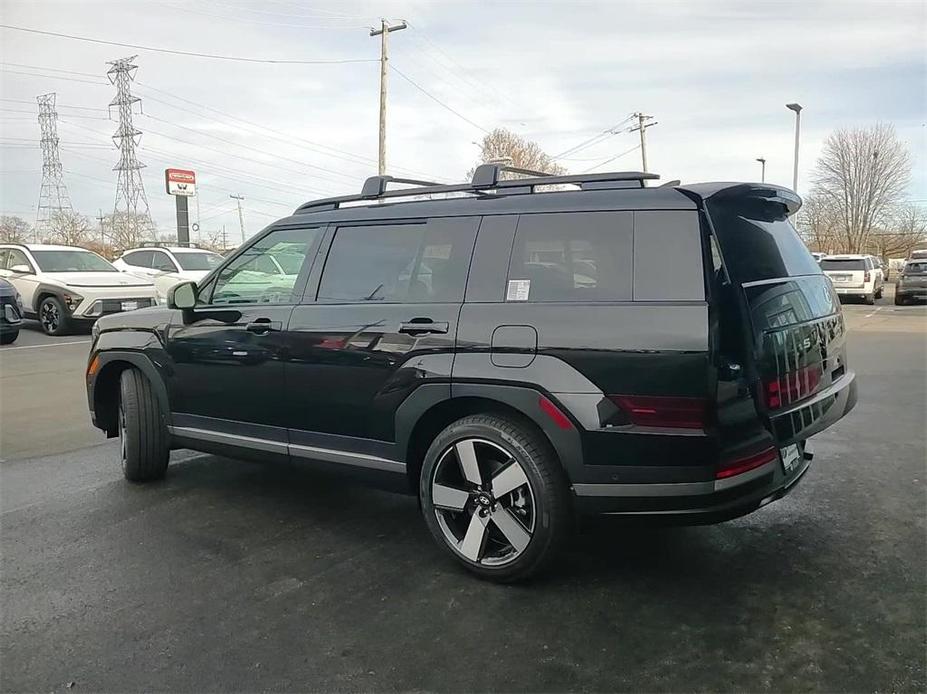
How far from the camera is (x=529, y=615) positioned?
9.96 ft

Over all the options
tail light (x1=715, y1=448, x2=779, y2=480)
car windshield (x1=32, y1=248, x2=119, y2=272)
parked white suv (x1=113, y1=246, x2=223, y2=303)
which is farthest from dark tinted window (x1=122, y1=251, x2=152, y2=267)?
tail light (x1=715, y1=448, x2=779, y2=480)

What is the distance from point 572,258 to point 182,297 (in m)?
2.49

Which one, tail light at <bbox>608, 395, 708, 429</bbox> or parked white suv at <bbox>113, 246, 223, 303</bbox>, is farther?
parked white suv at <bbox>113, 246, 223, 303</bbox>

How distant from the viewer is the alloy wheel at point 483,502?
3240mm

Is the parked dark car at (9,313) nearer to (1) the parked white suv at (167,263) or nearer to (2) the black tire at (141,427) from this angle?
(1) the parked white suv at (167,263)

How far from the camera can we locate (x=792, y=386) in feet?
10.4

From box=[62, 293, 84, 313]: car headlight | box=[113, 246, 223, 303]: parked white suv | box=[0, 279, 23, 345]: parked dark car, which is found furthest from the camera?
box=[113, 246, 223, 303]: parked white suv

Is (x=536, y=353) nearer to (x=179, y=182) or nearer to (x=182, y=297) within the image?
(x=182, y=297)

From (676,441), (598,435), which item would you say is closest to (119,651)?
(598,435)

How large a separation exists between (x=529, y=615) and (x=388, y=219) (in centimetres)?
212

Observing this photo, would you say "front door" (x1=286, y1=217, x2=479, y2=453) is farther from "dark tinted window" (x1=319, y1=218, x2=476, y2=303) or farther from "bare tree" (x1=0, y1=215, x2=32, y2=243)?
"bare tree" (x1=0, y1=215, x2=32, y2=243)

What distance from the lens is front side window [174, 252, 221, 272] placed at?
15552 millimetres

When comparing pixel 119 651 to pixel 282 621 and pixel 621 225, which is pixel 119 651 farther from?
pixel 621 225

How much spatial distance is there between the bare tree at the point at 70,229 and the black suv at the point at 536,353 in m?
35.5
